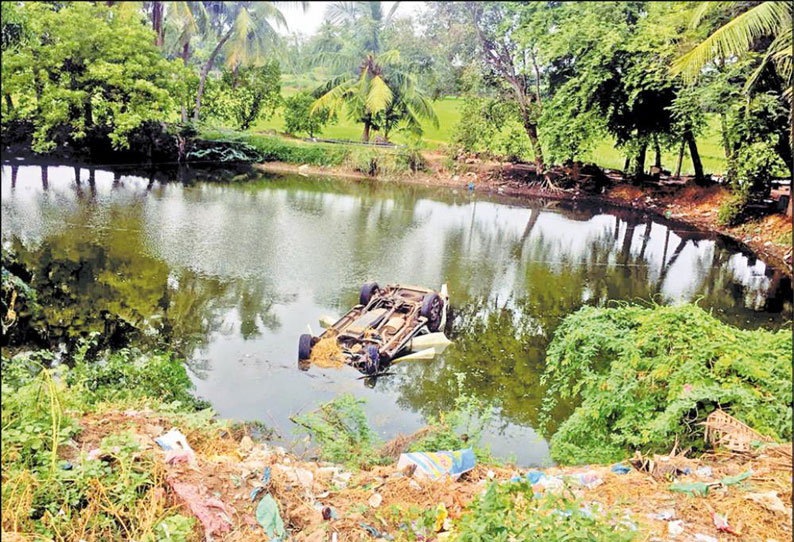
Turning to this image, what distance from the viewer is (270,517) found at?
9.18 feet

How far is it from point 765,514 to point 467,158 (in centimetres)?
1773

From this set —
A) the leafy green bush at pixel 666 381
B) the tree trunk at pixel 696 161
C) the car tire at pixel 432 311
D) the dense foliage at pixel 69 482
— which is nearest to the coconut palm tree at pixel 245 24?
the dense foliage at pixel 69 482

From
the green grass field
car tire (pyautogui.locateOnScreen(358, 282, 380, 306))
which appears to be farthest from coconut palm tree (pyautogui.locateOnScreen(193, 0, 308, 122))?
the green grass field

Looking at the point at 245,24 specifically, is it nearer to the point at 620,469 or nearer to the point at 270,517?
the point at 270,517

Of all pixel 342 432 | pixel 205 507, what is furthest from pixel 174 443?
pixel 342 432

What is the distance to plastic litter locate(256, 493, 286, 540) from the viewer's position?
8.91 feet

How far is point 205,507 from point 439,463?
4.77 ft

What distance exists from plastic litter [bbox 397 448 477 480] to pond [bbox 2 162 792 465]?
Result: 4.23 feet

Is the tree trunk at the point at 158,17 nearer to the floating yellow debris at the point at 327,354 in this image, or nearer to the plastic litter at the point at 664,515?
the plastic litter at the point at 664,515

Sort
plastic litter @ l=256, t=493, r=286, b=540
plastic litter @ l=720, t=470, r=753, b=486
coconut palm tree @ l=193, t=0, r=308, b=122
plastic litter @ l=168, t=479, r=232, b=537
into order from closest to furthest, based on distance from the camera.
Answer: coconut palm tree @ l=193, t=0, r=308, b=122, plastic litter @ l=168, t=479, r=232, b=537, plastic litter @ l=256, t=493, r=286, b=540, plastic litter @ l=720, t=470, r=753, b=486

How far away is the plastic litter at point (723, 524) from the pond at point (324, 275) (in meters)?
1.96

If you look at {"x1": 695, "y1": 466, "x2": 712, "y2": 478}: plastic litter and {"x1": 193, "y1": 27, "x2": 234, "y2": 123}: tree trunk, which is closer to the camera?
{"x1": 193, "y1": 27, "x2": 234, "y2": 123}: tree trunk

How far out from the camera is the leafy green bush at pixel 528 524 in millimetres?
2346

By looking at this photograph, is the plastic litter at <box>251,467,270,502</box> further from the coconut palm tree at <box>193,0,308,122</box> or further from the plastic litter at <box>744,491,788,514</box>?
the plastic litter at <box>744,491,788,514</box>
